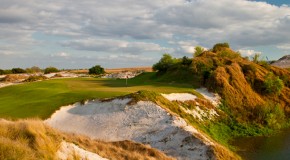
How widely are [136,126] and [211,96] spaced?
61.9 ft

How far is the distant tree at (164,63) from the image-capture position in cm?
6962

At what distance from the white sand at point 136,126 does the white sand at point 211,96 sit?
14201mm

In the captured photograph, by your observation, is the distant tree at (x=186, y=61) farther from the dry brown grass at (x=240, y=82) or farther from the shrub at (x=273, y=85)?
the shrub at (x=273, y=85)

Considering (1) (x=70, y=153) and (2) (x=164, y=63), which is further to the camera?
(2) (x=164, y=63)

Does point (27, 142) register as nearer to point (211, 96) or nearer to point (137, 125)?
point (137, 125)

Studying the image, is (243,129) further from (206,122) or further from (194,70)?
(194,70)

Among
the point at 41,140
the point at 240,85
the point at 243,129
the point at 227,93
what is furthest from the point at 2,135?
the point at 240,85

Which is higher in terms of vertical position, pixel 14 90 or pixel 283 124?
pixel 14 90

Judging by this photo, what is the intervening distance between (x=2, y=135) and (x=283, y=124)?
3992 centimetres

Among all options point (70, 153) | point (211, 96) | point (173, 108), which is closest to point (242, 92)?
point (211, 96)

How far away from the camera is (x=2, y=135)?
15133 mm

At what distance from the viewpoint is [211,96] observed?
47.9m

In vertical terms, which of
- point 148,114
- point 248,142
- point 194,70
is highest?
point 194,70

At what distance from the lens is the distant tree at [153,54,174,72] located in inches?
2741
